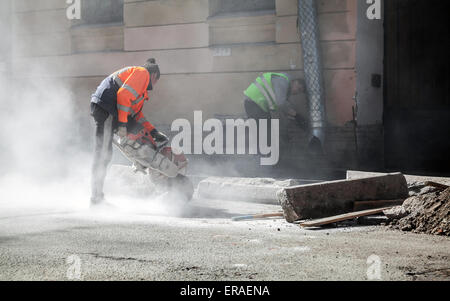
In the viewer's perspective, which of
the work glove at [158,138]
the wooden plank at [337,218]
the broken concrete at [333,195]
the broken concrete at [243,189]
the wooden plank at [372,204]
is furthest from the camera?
the broken concrete at [243,189]

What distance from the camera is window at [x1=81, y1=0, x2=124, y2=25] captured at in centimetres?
1251

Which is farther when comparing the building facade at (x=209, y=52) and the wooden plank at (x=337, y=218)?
the building facade at (x=209, y=52)

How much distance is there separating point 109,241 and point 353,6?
6.71 m

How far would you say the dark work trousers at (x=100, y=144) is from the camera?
21.8 feet

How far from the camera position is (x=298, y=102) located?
1018 cm

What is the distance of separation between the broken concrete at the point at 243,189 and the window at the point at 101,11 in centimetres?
572

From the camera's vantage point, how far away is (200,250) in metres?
4.29

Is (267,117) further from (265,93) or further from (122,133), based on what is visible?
(122,133)

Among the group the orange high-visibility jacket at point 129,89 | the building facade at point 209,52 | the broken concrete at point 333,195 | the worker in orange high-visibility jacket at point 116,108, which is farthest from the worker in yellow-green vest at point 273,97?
the broken concrete at point 333,195

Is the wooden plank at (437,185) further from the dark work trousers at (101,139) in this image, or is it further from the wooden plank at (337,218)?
the dark work trousers at (101,139)

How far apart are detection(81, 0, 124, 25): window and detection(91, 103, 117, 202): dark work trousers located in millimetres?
6161

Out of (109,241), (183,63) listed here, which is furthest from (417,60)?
(109,241)
